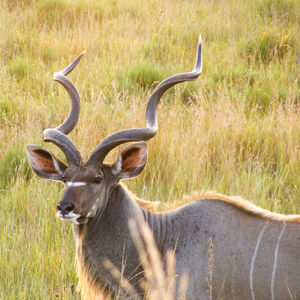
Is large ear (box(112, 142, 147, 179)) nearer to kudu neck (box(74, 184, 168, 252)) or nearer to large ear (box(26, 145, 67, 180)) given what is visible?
kudu neck (box(74, 184, 168, 252))

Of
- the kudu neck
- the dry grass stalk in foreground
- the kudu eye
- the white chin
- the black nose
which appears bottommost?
the dry grass stalk in foreground

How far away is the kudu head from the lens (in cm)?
327

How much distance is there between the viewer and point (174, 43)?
8.38 meters

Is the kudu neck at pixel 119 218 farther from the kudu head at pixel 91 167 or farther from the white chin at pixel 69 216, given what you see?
the white chin at pixel 69 216

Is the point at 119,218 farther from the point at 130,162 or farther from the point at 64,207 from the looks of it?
the point at 64,207

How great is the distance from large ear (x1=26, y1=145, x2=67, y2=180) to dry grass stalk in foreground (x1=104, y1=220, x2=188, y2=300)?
19.7 inches

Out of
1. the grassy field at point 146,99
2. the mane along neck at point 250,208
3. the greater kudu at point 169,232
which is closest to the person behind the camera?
the greater kudu at point 169,232

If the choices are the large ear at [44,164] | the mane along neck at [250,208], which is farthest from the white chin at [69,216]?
the mane along neck at [250,208]

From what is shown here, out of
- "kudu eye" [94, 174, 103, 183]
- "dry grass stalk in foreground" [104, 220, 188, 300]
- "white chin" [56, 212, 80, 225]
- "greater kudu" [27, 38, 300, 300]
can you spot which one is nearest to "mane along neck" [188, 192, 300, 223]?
"greater kudu" [27, 38, 300, 300]

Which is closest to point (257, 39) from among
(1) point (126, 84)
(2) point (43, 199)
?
(1) point (126, 84)

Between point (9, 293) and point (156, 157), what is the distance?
1.89m

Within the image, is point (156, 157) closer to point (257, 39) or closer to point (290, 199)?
point (290, 199)

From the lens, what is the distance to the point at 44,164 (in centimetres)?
355

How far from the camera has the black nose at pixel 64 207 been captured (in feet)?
10.2
